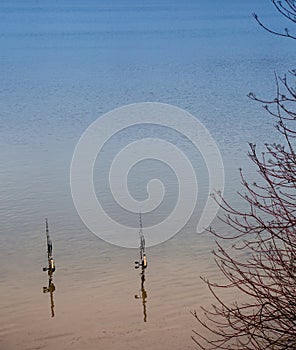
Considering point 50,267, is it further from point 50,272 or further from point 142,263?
point 142,263

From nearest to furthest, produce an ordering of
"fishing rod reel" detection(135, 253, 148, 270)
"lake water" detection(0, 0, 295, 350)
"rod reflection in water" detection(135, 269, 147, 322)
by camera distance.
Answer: "lake water" detection(0, 0, 295, 350), "rod reflection in water" detection(135, 269, 147, 322), "fishing rod reel" detection(135, 253, 148, 270)

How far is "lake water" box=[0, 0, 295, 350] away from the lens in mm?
10734

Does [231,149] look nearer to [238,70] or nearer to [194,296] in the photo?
[194,296]

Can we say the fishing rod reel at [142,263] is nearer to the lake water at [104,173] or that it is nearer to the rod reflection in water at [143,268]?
the rod reflection in water at [143,268]

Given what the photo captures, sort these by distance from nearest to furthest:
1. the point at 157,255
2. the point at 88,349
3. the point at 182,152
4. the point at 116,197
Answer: the point at 88,349
the point at 157,255
the point at 116,197
the point at 182,152

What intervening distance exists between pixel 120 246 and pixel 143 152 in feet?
18.5

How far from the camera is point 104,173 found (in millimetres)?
16891

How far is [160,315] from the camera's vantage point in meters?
Answer: 10.8

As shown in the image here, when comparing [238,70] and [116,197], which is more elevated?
[238,70]

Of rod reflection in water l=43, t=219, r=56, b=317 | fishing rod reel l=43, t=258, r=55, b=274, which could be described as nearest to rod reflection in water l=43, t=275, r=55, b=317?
rod reflection in water l=43, t=219, r=56, b=317

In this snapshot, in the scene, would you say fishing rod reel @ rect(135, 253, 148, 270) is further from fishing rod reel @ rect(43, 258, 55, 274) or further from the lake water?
fishing rod reel @ rect(43, 258, 55, 274)

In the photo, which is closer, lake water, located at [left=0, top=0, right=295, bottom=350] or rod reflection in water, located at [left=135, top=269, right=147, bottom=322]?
lake water, located at [left=0, top=0, right=295, bottom=350]

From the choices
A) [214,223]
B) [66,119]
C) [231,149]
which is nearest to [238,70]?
[66,119]

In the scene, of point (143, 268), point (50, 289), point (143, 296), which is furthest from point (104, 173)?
point (143, 296)
